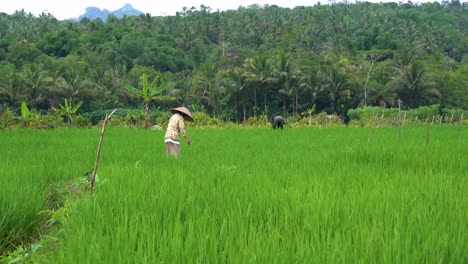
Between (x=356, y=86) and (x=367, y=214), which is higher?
(x=367, y=214)

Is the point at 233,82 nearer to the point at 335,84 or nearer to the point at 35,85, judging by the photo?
the point at 335,84

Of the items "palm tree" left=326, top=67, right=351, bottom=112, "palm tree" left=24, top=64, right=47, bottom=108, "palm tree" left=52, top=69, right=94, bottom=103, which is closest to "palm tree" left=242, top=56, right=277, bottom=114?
"palm tree" left=326, top=67, right=351, bottom=112

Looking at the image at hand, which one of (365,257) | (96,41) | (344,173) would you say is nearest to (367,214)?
(365,257)

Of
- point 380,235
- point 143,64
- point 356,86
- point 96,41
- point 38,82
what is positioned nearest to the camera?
point 380,235

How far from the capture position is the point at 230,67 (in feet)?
164

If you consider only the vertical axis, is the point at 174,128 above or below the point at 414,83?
above

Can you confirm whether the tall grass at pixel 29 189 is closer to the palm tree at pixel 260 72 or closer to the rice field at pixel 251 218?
the rice field at pixel 251 218

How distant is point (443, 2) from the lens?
11425cm

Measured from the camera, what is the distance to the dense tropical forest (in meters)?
37.0

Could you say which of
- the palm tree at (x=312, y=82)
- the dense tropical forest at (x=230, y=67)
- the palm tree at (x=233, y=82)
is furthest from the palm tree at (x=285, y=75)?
the palm tree at (x=233, y=82)

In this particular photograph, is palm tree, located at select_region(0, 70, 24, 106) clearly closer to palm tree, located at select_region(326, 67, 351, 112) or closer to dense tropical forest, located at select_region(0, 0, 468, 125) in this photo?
dense tropical forest, located at select_region(0, 0, 468, 125)

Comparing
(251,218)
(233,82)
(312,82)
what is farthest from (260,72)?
(251,218)

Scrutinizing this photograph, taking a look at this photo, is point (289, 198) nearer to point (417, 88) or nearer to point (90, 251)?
point (90, 251)

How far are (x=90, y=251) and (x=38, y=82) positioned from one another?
37708mm
